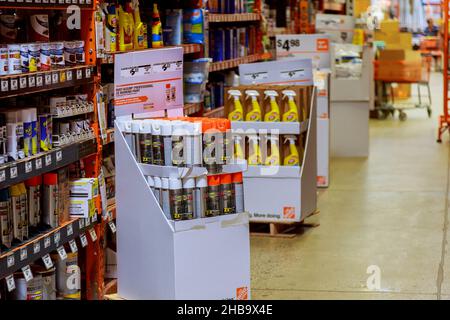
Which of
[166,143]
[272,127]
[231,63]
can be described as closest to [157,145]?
[166,143]

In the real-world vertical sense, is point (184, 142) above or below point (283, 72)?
below

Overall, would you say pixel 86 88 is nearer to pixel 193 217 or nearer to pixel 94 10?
pixel 94 10

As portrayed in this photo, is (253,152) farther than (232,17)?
No

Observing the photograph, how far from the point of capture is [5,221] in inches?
168

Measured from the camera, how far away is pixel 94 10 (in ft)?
16.4

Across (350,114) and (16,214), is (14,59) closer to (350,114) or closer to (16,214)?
(16,214)

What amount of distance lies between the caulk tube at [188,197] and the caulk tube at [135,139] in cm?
34

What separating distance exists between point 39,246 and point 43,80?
840mm

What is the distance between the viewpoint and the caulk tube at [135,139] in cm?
430

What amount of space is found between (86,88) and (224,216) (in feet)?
4.75

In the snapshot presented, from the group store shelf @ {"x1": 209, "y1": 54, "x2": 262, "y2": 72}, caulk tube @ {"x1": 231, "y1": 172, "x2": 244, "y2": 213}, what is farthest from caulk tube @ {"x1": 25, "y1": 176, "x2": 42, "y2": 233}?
store shelf @ {"x1": 209, "y1": 54, "x2": 262, "y2": 72}

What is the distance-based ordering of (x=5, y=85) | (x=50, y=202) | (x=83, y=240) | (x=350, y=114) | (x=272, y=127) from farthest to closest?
(x=350, y=114), (x=272, y=127), (x=83, y=240), (x=50, y=202), (x=5, y=85)

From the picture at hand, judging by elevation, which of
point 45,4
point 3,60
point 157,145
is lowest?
point 157,145
